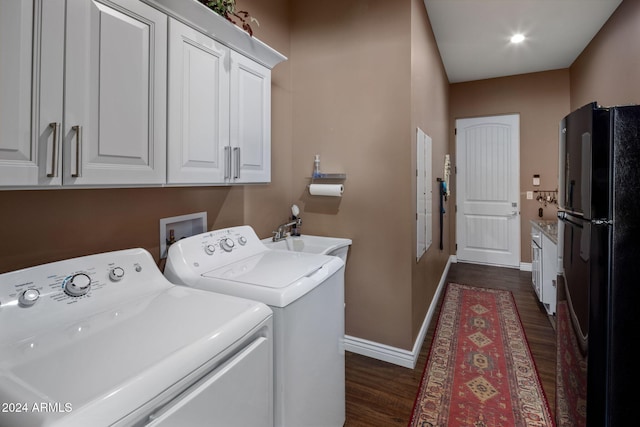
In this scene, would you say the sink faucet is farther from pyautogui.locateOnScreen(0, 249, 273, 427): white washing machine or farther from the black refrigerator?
the black refrigerator

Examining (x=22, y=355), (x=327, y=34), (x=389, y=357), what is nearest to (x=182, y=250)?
(x=22, y=355)

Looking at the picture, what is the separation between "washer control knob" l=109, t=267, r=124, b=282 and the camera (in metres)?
1.21

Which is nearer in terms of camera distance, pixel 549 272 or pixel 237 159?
pixel 237 159

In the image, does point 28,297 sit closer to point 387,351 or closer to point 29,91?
point 29,91

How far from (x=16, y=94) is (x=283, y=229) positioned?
1810mm

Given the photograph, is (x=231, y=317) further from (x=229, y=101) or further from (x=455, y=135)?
(x=455, y=135)

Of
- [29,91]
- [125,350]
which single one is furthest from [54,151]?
[125,350]

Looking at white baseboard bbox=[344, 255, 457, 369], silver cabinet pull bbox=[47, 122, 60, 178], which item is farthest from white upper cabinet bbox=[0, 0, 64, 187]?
white baseboard bbox=[344, 255, 457, 369]

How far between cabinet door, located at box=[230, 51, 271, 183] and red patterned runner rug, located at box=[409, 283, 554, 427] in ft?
5.46

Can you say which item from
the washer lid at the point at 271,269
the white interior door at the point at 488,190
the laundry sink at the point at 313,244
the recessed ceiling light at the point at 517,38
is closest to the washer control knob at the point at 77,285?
the washer lid at the point at 271,269

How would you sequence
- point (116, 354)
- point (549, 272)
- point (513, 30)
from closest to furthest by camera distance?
1. point (116, 354)
2. point (549, 272)
3. point (513, 30)

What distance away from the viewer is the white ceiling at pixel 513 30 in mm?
2936

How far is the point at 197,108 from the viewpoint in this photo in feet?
4.78

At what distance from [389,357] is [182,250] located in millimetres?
1700
